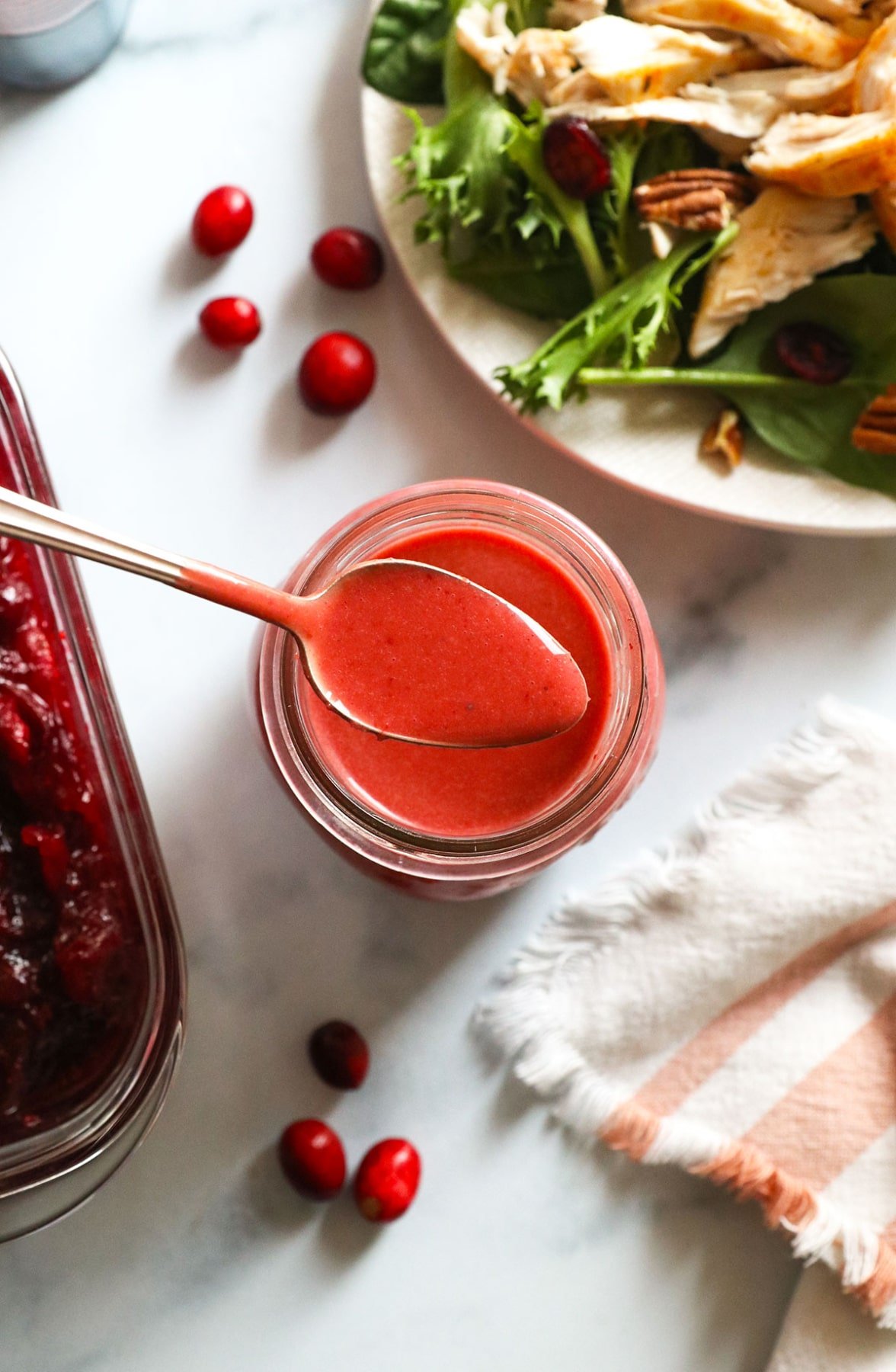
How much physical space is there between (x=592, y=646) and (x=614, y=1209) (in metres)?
0.62

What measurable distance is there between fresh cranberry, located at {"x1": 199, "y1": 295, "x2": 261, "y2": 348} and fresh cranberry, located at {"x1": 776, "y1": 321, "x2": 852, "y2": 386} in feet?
1.79

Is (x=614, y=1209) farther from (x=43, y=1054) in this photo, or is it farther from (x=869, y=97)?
(x=869, y=97)

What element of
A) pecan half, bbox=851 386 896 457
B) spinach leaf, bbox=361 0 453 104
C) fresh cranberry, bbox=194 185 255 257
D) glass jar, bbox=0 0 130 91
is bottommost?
pecan half, bbox=851 386 896 457

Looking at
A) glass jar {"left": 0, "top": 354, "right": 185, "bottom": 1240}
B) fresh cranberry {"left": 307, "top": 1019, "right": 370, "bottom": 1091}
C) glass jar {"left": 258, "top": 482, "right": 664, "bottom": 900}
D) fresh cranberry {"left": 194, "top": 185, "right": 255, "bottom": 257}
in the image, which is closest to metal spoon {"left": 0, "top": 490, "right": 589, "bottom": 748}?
glass jar {"left": 258, "top": 482, "right": 664, "bottom": 900}

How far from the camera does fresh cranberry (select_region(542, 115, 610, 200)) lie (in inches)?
44.5

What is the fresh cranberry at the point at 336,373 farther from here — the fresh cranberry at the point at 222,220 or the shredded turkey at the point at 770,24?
the shredded turkey at the point at 770,24

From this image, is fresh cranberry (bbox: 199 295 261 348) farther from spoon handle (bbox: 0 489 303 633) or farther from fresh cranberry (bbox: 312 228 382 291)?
spoon handle (bbox: 0 489 303 633)

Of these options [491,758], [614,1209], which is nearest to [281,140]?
[491,758]

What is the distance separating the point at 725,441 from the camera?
117 centimetres

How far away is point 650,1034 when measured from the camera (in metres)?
1.24

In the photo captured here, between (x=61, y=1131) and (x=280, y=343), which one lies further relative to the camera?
(x=280, y=343)

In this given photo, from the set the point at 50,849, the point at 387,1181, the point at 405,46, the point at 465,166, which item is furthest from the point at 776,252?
the point at 387,1181

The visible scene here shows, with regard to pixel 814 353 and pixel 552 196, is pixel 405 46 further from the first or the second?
pixel 814 353

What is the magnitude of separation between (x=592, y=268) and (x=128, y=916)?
0.77 meters
